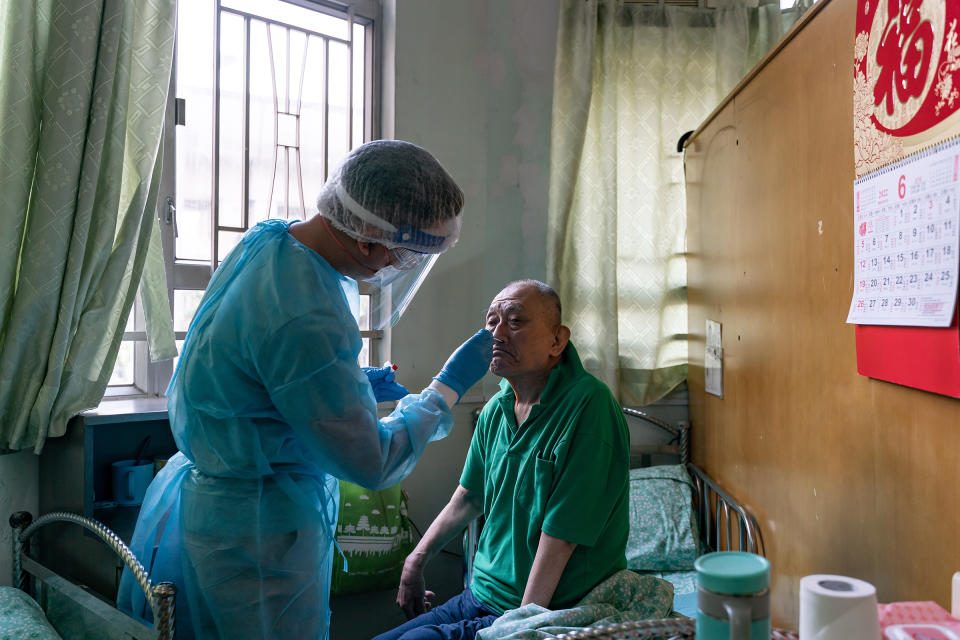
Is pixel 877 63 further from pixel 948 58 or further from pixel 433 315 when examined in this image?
pixel 433 315

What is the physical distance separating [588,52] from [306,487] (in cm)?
247

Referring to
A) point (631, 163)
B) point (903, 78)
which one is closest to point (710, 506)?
point (631, 163)

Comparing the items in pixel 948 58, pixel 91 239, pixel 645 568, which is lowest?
pixel 645 568

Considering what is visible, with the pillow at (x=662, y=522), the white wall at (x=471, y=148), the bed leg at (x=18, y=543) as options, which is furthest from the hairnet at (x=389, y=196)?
the pillow at (x=662, y=522)

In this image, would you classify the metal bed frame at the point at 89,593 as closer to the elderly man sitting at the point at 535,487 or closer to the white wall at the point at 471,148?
the elderly man sitting at the point at 535,487

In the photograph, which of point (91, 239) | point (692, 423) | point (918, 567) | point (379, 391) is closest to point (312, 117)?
point (91, 239)

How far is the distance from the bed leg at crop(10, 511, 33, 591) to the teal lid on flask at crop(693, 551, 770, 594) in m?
1.84

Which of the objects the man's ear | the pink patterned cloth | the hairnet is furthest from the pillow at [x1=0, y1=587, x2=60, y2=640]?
the pink patterned cloth

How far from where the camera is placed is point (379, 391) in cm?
169

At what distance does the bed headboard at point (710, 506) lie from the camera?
217cm

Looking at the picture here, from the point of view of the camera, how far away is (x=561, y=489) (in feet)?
5.38

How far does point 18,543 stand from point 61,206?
0.92 meters

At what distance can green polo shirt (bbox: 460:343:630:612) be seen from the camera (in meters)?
1.61

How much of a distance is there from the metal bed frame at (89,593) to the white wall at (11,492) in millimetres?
88
